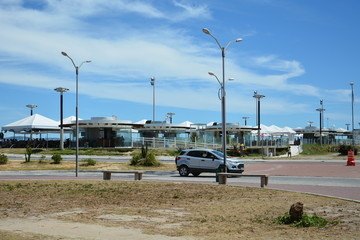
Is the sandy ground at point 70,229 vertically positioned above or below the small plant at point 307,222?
below

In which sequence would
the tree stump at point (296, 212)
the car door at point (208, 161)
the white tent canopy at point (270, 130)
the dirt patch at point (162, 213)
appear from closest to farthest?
the dirt patch at point (162, 213)
the tree stump at point (296, 212)
the car door at point (208, 161)
the white tent canopy at point (270, 130)

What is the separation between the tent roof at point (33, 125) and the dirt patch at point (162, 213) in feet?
137

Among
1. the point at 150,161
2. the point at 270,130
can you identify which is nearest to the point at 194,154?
the point at 150,161

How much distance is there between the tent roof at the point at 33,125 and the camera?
196 feet

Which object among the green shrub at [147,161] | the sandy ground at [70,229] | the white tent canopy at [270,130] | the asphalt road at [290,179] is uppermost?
the white tent canopy at [270,130]

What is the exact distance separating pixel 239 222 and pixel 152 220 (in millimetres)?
2116

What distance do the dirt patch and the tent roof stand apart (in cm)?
4181

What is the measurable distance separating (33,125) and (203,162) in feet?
117

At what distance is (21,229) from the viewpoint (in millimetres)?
10719

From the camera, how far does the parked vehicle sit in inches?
1132

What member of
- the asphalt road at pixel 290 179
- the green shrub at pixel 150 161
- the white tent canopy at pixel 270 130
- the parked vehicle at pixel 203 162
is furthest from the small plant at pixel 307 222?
the white tent canopy at pixel 270 130

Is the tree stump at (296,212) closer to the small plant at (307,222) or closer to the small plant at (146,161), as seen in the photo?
the small plant at (307,222)

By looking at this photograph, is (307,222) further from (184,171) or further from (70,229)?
(184,171)

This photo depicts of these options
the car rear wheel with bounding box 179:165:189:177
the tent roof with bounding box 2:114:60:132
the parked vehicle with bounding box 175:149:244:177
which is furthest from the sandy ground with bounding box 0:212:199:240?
the tent roof with bounding box 2:114:60:132
